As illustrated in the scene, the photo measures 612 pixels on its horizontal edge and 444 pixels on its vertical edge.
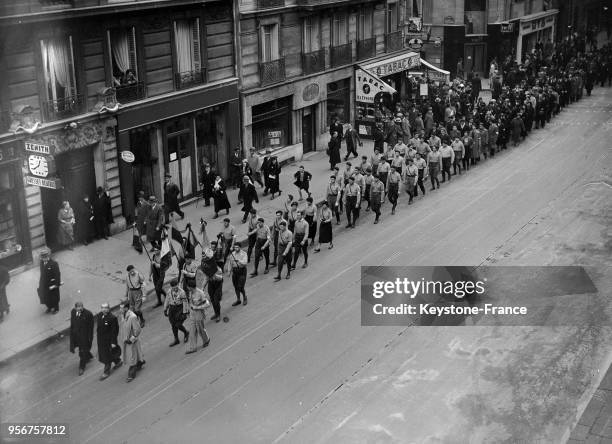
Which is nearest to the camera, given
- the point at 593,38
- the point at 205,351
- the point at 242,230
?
the point at 205,351

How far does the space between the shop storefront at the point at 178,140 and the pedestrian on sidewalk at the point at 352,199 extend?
20.4ft

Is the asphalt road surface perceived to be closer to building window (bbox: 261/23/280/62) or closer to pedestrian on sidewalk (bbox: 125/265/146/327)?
pedestrian on sidewalk (bbox: 125/265/146/327)

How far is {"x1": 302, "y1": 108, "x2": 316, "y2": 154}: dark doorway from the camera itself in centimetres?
3566

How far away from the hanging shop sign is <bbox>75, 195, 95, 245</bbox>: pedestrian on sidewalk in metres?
2.95

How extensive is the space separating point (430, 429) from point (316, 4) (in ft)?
76.6

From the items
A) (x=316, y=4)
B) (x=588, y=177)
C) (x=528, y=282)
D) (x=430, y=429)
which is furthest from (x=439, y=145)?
(x=430, y=429)

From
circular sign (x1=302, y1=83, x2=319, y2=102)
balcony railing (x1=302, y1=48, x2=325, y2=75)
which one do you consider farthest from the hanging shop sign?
balcony railing (x1=302, y1=48, x2=325, y2=75)

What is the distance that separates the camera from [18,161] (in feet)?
71.2

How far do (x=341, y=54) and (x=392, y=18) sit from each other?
5.92 metres

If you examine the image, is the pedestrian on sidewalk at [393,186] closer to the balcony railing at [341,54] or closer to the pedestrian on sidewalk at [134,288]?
the pedestrian on sidewalk at [134,288]

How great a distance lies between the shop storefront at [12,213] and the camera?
847 inches

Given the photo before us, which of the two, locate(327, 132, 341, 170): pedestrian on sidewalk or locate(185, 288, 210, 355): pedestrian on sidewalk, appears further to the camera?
locate(327, 132, 341, 170): pedestrian on sidewalk

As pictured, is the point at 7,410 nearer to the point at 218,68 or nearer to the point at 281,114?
the point at 218,68

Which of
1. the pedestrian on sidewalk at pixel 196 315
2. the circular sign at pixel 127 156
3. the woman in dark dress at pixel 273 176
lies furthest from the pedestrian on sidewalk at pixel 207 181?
the pedestrian on sidewalk at pixel 196 315
